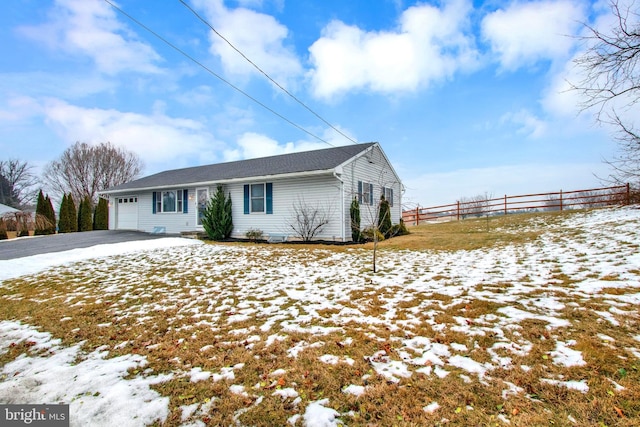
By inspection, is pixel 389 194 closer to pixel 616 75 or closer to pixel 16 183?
pixel 616 75

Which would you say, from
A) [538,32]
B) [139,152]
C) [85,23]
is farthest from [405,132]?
[139,152]

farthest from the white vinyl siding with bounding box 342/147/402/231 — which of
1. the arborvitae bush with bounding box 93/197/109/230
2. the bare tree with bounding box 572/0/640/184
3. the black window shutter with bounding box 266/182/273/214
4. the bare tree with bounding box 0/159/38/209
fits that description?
the bare tree with bounding box 0/159/38/209

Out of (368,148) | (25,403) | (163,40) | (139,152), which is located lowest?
(25,403)

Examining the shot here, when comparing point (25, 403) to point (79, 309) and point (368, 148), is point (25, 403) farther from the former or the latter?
point (368, 148)

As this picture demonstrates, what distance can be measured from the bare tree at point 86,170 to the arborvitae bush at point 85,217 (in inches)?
458

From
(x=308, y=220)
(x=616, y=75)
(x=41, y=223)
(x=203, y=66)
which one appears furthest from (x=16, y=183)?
(x=616, y=75)

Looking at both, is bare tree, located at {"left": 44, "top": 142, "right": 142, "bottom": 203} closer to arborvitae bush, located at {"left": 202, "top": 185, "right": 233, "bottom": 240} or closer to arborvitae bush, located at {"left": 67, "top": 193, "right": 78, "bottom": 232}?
arborvitae bush, located at {"left": 67, "top": 193, "right": 78, "bottom": 232}

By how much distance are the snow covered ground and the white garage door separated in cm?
1069

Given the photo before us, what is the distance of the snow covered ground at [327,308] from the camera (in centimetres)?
254

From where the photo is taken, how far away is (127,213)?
779 inches

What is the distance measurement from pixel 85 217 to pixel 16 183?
34.5 m

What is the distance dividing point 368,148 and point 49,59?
13.1 metres

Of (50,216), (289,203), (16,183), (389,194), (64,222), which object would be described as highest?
(16,183)

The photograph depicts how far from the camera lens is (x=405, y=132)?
16625mm
